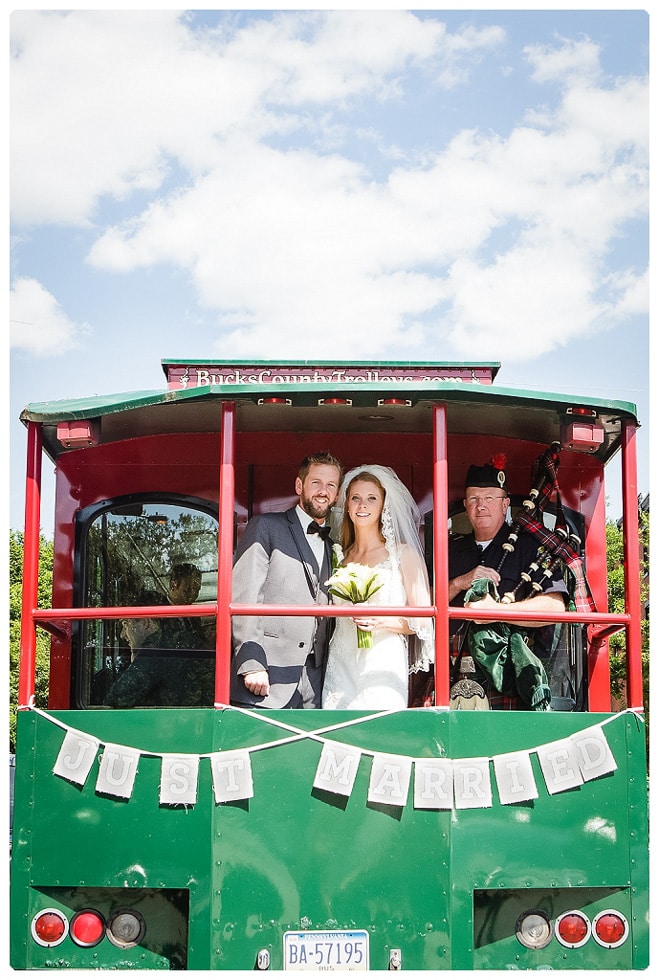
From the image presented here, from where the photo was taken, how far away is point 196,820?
215 inches

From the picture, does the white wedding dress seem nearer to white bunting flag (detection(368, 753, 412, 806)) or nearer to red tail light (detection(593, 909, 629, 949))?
white bunting flag (detection(368, 753, 412, 806))

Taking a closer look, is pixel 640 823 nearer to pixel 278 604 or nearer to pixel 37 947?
pixel 278 604

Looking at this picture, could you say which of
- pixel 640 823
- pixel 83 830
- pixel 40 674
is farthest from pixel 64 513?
pixel 40 674

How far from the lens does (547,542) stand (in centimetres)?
663

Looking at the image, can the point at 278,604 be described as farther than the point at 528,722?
Yes

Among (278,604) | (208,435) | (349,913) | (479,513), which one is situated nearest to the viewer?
(349,913)

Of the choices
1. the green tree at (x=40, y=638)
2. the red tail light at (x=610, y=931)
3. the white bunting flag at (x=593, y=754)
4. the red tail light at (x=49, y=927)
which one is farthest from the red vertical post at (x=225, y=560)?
the green tree at (x=40, y=638)

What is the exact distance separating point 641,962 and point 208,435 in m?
4.07

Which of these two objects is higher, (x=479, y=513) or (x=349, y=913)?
(x=479, y=513)

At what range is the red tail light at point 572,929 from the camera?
5559 millimetres

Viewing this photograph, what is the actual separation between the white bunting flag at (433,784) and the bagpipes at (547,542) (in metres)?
1.24

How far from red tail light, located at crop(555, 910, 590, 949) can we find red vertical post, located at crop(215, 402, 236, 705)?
2.07m

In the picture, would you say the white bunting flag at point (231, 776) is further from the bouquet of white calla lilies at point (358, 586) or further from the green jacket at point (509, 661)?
the green jacket at point (509, 661)

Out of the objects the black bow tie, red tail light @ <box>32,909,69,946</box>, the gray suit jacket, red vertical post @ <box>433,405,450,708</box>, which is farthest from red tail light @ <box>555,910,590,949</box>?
red tail light @ <box>32,909,69,946</box>
